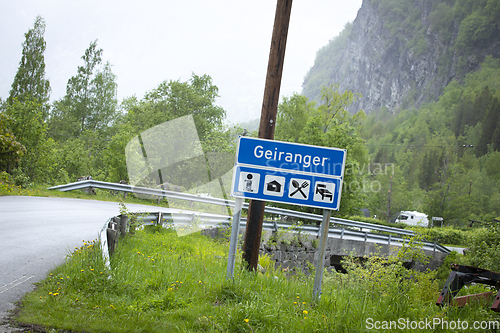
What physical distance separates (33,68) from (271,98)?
4520cm

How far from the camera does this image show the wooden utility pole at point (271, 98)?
20.9 ft

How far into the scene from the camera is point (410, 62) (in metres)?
171

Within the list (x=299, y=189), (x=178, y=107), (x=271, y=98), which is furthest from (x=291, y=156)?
(x=178, y=107)

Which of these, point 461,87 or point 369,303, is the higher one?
point 461,87

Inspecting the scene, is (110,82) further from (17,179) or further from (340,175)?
(340,175)

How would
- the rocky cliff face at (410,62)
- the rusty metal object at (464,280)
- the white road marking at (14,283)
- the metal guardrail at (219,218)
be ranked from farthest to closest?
the rocky cliff face at (410,62) → the metal guardrail at (219,218) → the rusty metal object at (464,280) → the white road marking at (14,283)

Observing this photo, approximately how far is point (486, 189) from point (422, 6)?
16694 centimetres

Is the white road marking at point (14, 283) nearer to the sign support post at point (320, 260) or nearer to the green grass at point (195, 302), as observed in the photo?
the green grass at point (195, 302)

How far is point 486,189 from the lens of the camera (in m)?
71.9

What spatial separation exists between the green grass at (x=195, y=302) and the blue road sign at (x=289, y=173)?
1330 mm

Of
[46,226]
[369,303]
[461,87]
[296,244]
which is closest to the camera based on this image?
[369,303]

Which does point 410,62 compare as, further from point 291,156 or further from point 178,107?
point 291,156

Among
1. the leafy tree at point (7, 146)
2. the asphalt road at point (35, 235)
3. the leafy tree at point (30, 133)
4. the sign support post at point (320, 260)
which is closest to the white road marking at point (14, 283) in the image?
the asphalt road at point (35, 235)

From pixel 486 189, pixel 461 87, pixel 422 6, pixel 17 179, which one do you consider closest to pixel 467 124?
pixel 461 87
